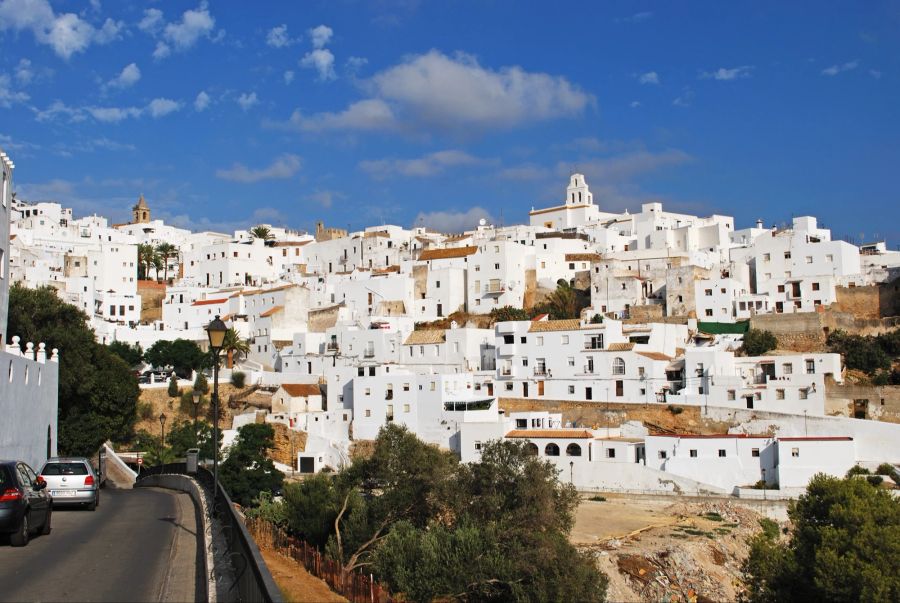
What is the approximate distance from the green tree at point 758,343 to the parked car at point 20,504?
43761 millimetres

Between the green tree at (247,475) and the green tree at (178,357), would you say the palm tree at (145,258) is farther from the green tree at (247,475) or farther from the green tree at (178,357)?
the green tree at (247,475)

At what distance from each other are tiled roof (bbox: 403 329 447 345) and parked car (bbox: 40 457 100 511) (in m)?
38.5

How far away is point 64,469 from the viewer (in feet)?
57.0

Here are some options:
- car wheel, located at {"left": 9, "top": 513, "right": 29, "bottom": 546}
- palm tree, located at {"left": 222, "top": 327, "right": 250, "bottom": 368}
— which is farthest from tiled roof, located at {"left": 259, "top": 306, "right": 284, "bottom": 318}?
car wheel, located at {"left": 9, "top": 513, "right": 29, "bottom": 546}

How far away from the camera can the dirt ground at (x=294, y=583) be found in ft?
40.1

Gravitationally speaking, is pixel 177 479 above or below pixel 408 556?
above

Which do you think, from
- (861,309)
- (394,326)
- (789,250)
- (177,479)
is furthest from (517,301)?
(177,479)

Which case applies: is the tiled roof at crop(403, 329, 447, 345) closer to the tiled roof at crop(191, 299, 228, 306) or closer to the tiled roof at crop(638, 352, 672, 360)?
the tiled roof at crop(638, 352, 672, 360)

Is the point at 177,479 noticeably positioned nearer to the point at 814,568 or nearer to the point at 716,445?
the point at 814,568

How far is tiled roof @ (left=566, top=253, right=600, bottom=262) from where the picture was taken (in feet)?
227

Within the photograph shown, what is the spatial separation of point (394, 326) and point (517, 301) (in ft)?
35.4

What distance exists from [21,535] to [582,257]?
60.1m

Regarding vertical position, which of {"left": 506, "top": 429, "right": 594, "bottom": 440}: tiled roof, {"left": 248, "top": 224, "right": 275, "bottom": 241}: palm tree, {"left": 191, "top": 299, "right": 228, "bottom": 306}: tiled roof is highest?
{"left": 248, "top": 224, "right": 275, "bottom": 241}: palm tree

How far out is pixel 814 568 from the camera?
24.2 m
